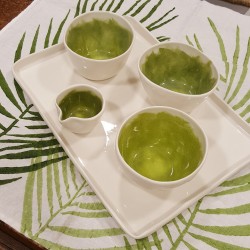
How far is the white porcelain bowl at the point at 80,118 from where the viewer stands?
0.65m

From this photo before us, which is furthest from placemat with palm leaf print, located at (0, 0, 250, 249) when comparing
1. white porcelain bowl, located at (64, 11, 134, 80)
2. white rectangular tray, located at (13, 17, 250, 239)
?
white porcelain bowl, located at (64, 11, 134, 80)

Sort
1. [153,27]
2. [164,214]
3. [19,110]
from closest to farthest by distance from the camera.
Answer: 1. [164,214]
2. [19,110]
3. [153,27]

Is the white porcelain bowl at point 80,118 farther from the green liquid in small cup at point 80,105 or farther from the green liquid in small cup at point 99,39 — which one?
the green liquid in small cup at point 99,39

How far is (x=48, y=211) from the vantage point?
25.2 inches

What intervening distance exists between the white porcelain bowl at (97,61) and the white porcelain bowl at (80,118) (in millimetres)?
61

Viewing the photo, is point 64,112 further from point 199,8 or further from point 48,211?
point 199,8

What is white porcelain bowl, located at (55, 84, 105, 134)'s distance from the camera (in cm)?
65

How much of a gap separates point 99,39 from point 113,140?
26 cm

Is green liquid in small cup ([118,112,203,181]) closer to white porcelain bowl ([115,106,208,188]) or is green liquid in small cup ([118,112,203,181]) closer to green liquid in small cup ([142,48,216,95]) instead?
white porcelain bowl ([115,106,208,188])

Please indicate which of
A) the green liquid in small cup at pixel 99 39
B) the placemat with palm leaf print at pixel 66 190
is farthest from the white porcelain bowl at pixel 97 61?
the placemat with palm leaf print at pixel 66 190

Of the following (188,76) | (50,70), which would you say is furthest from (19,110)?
(188,76)

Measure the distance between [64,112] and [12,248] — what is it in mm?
269

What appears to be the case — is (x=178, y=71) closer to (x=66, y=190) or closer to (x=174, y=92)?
(x=174, y=92)

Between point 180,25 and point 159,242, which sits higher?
point 180,25
